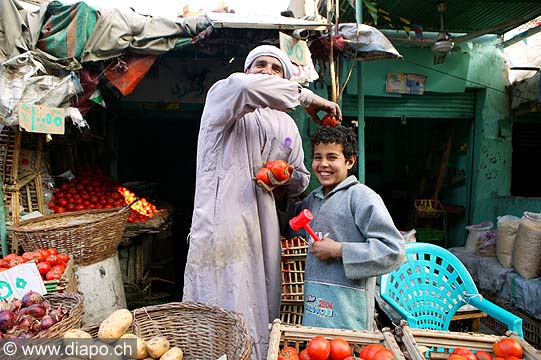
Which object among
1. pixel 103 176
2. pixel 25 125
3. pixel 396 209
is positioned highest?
pixel 25 125

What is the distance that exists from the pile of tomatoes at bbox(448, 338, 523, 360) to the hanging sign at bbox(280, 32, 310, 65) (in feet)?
9.44

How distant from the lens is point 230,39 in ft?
12.9

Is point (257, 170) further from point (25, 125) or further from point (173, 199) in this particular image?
point (173, 199)

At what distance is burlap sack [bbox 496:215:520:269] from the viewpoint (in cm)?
437

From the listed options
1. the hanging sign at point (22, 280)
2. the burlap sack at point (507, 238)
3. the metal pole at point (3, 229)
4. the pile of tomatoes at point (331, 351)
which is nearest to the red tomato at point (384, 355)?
the pile of tomatoes at point (331, 351)

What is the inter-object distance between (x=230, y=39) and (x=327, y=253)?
3124 mm

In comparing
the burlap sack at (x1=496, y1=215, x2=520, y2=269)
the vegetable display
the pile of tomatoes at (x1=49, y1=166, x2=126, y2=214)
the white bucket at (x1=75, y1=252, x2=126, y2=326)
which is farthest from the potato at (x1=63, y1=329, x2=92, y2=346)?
the burlap sack at (x1=496, y1=215, x2=520, y2=269)

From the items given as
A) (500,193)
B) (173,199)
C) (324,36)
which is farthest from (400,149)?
(173,199)

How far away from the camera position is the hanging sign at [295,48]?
3.41 meters

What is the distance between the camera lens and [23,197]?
4.11 meters

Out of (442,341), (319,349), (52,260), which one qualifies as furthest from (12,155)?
(442,341)

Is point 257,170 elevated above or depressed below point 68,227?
above

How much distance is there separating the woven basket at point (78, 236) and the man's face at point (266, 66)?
242cm

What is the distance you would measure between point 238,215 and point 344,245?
1.98 feet
